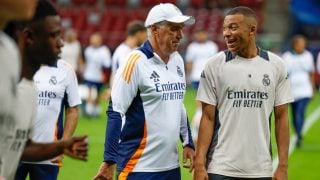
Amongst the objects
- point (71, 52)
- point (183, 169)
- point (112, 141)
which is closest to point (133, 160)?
point (112, 141)

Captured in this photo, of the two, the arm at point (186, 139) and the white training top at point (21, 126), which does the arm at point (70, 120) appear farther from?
the white training top at point (21, 126)

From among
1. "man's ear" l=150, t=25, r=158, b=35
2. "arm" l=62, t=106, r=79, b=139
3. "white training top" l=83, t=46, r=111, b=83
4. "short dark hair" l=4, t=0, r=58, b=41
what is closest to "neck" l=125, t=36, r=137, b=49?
"arm" l=62, t=106, r=79, b=139

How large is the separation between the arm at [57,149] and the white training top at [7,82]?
0.73 meters

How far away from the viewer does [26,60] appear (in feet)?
18.6

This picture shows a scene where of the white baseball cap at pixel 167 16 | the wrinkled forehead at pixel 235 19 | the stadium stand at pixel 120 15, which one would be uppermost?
the stadium stand at pixel 120 15

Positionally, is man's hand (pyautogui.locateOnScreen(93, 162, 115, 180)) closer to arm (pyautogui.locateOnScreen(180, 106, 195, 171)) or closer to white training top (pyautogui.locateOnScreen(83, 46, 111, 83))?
arm (pyautogui.locateOnScreen(180, 106, 195, 171))

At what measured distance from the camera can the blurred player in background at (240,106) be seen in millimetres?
7426

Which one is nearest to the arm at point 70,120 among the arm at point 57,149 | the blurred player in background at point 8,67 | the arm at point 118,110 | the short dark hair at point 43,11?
the arm at point 118,110

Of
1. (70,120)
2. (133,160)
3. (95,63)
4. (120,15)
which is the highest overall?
(120,15)

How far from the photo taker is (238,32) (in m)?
7.40

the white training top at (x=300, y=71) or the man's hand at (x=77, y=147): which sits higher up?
the white training top at (x=300, y=71)

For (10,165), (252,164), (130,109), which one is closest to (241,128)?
(252,164)

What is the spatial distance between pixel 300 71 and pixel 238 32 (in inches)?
488

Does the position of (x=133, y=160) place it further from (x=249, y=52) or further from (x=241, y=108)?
(x=249, y=52)
